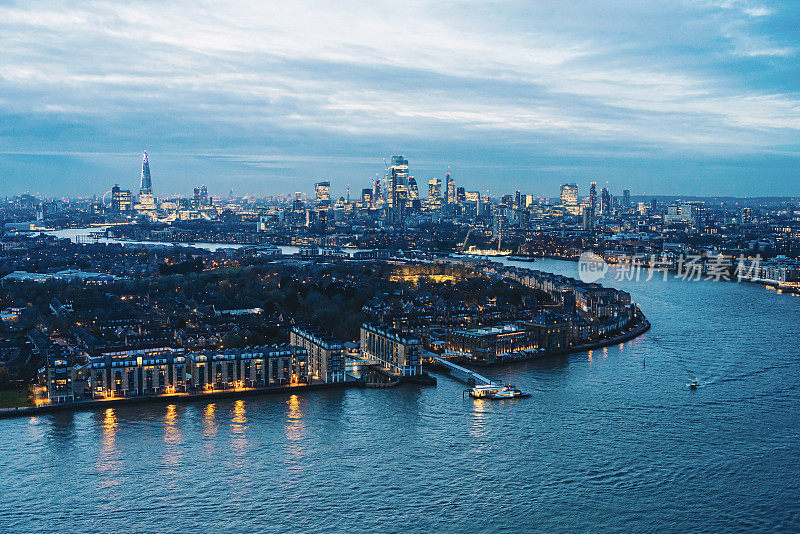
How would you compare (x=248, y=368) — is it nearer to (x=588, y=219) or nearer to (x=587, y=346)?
(x=587, y=346)

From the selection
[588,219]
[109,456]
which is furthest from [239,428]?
[588,219]

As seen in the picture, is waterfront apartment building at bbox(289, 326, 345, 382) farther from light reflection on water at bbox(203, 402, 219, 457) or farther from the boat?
the boat

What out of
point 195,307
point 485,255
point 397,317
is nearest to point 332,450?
point 397,317

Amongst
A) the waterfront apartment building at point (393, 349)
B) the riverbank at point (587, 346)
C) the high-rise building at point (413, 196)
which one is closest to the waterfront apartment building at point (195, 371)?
the waterfront apartment building at point (393, 349)

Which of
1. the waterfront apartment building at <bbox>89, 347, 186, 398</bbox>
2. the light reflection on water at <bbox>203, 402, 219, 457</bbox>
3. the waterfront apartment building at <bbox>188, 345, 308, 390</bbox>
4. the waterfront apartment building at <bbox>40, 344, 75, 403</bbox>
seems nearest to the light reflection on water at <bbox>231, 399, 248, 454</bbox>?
the light reflection on water at <bbox>203, 402, 219, 457</bbox>

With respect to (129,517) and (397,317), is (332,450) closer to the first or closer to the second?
(129,517)

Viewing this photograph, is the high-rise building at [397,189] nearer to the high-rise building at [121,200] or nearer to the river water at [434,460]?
the high-rise building at [121,200]
